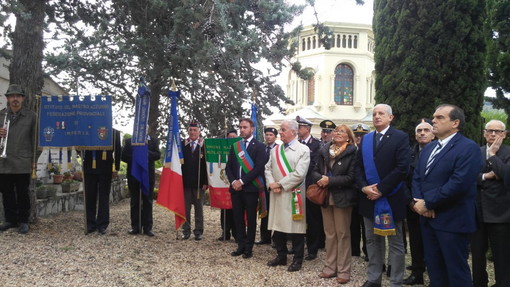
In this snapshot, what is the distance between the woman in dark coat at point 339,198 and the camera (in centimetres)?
494

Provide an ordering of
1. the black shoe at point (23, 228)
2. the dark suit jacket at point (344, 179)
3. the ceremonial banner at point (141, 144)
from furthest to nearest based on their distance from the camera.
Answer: the ceremonial banner at point (141, 144) < the black shoe at point (23, 228) < the dark suit jacket at point (344, 179)

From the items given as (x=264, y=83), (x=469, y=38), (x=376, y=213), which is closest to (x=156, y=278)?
(x=376, y=213)

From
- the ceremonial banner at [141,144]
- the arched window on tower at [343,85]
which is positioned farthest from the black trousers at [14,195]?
the arched window on tower at [343,85]

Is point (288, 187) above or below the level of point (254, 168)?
below

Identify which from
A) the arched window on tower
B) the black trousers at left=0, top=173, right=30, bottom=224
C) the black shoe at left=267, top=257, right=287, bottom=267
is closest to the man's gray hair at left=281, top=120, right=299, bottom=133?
the black shoe at left=267, top=257, right=287, bottom=267

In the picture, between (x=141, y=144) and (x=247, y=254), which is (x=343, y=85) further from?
(x=247, y=254)

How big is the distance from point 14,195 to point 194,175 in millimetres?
2734

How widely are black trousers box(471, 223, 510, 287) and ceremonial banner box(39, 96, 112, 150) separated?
513cm

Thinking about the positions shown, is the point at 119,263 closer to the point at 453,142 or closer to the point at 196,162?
the point at 196,162

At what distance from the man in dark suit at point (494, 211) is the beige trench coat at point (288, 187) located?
1884 mm

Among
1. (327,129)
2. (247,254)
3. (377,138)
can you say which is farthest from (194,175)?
(377,138)

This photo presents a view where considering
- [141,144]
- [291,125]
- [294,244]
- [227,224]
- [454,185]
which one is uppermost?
[291,125]

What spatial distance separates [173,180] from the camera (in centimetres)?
694

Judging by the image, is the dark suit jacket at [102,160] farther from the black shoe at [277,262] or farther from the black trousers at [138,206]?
the black shoe at [277,262]
